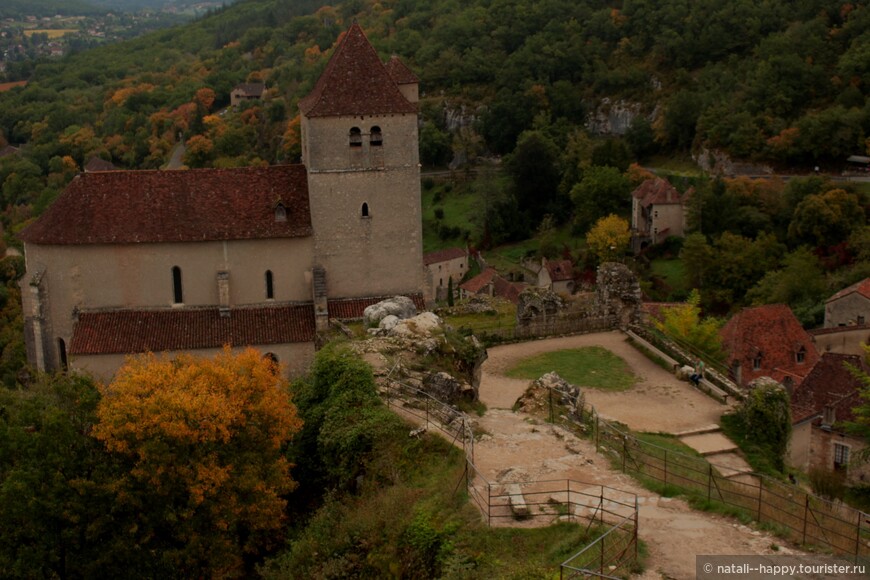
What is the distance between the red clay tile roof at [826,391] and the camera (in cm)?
4097

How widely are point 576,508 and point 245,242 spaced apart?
22652mm

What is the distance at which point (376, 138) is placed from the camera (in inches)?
1517

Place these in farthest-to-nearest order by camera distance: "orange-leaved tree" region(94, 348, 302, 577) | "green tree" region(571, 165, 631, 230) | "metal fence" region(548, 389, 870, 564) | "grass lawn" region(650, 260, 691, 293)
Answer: "green tree" region(571, 165, 631, 230)
"grass lawn" region(650, 260, 691, 293)
"orange-leaved tree" region(94, 348, 302, 577)
"metal fence" region(548, 389, 870, 564)

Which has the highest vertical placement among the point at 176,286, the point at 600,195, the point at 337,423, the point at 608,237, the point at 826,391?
the point at 176,286

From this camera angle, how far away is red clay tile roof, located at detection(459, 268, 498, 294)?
7856 centimetres

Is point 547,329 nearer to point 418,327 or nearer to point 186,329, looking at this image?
point 418,327

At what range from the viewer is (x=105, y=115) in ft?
479

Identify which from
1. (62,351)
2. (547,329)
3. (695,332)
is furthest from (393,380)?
(695,332)

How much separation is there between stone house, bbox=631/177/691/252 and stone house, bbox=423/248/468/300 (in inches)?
607

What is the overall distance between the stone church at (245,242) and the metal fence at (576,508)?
59.5ft

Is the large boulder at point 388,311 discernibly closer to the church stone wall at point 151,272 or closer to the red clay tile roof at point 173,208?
the church stone wall at point 151,272

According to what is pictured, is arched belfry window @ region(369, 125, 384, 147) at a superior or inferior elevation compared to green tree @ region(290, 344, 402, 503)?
superior

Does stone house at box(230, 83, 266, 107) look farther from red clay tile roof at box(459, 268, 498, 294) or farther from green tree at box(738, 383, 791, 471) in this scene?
green tree at box(738, 383, 791, 471)

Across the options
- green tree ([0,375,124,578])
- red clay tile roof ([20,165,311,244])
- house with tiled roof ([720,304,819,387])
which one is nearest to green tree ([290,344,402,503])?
green tree ([0,375,124,578])
